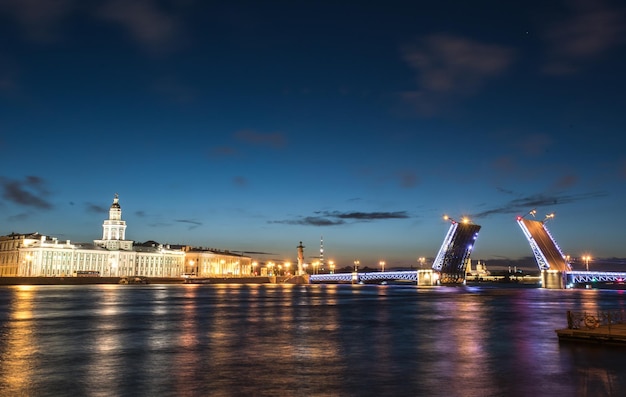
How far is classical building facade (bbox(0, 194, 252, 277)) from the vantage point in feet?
505

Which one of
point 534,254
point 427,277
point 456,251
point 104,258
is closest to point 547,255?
point 534,254

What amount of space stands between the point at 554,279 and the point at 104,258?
133478 mm

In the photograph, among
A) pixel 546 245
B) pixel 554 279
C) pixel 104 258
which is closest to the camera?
pixel 546 245

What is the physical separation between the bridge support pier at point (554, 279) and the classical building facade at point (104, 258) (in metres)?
118

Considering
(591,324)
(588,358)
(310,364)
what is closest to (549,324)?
(591,324)

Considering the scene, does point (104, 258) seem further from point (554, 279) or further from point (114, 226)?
point (554, 279)

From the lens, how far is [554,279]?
372ft

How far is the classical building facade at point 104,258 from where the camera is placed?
154 meters

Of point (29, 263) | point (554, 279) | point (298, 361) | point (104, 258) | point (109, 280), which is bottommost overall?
point (298, 361)

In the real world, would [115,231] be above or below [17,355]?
above

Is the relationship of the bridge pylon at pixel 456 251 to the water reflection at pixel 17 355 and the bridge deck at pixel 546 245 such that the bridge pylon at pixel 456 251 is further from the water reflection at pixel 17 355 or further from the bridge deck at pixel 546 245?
the water reflection at pixel 17 355

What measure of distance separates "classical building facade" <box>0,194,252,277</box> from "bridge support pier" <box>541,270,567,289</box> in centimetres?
11826

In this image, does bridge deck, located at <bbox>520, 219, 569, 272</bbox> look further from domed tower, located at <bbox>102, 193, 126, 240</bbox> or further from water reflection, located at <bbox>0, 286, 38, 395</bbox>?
domed tower, located at <bbox>102, 193, 126, 240</bbox>

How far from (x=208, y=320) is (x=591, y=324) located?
774 inches
